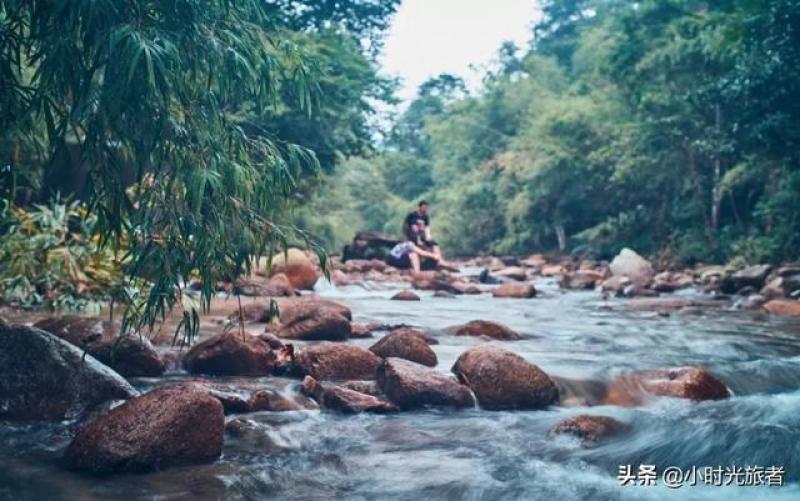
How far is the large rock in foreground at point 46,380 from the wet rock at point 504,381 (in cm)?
202

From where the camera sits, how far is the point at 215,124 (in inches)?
120

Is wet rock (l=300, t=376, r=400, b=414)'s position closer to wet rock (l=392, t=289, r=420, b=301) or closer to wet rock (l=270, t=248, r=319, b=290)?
wet rock (l=392, t=289, r=420, b=301)

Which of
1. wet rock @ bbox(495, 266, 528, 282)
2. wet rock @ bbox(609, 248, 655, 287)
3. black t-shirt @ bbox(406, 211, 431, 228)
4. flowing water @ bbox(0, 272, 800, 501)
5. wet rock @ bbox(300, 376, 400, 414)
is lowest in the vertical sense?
flowing water @ bbox(0, 272, 800, 501)

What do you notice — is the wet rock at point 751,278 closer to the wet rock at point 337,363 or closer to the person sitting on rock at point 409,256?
the person sitting on rock at point 409,256

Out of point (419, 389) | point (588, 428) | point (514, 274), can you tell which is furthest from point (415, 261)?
point (588, 428)

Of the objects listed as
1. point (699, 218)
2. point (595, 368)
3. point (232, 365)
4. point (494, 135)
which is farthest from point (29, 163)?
point (494, 135)

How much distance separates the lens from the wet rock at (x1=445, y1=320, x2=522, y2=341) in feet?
22.2

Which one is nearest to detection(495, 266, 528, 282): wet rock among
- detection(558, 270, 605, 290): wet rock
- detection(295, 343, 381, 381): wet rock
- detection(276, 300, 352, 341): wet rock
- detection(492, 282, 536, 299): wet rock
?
detection(558, 270, 605, 290): wet rock

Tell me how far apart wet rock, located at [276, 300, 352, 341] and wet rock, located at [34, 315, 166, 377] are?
145 centimetres

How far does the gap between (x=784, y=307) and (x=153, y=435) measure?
27.1 ft

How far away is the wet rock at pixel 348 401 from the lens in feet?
13.2

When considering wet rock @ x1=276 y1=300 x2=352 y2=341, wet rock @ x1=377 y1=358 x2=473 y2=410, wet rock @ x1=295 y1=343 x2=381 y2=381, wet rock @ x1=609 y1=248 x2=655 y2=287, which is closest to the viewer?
wet rock @ x1=377 y1=358 x2=473 y2=410

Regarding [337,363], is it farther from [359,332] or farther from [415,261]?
[415,261]

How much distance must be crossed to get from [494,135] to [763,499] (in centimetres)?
2767
